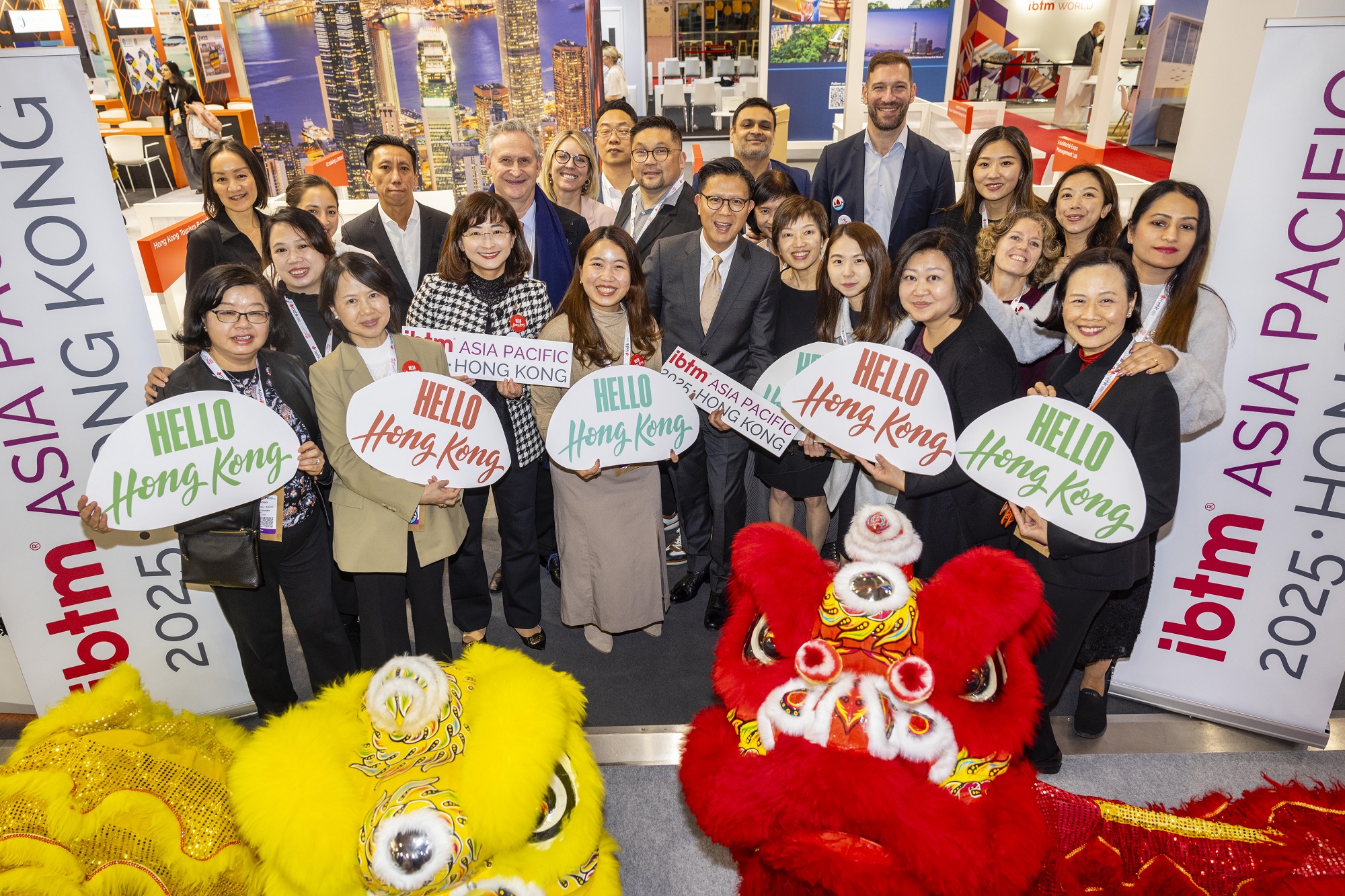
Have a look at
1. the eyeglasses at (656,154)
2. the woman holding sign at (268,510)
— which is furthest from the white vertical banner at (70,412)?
the eyeglasses at (656,154)

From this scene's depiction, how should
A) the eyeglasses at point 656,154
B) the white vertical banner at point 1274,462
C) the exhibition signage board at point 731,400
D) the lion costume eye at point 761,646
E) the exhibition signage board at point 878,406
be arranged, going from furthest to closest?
1. the eyeglasses at point 656,154
2. the exhibition signage board at point 731,400
3. the exhibition signage board at point 878,406
4. the white vertical banner at point 1274,462
5. the lion costume eye at point 761,646

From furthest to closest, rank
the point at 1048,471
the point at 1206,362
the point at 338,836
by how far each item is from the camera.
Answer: the point at 1206,362, the point at 1048,471, the point at 338,836

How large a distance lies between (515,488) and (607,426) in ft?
1.80

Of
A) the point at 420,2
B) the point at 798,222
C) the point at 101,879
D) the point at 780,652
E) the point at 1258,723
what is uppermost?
the point at 420,2

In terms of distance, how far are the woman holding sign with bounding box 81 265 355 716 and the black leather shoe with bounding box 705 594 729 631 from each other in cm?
142

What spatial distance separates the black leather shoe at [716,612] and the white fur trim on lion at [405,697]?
1977 mm

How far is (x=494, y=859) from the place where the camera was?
1561mm

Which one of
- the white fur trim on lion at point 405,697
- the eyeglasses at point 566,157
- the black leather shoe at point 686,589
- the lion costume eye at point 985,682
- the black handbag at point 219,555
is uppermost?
the eyeglasses at point 566,157

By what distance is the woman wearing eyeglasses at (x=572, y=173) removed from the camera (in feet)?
13.4

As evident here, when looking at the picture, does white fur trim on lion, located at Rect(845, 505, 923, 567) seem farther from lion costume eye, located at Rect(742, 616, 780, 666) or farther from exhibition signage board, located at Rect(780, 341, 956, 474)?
exhibition signage board, located at Rect(780, 341, 956, 474)

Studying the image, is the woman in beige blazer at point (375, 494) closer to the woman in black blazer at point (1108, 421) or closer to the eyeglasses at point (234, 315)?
the eyeglasses at point (234, 315)

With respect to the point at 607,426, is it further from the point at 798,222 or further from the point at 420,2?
the point at 420,2

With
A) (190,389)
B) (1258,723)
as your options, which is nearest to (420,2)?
(190,389)

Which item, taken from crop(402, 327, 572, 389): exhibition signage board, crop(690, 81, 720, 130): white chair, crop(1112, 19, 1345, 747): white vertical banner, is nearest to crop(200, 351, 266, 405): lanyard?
crop(402, 327, 572, 389): exhibition signage board
